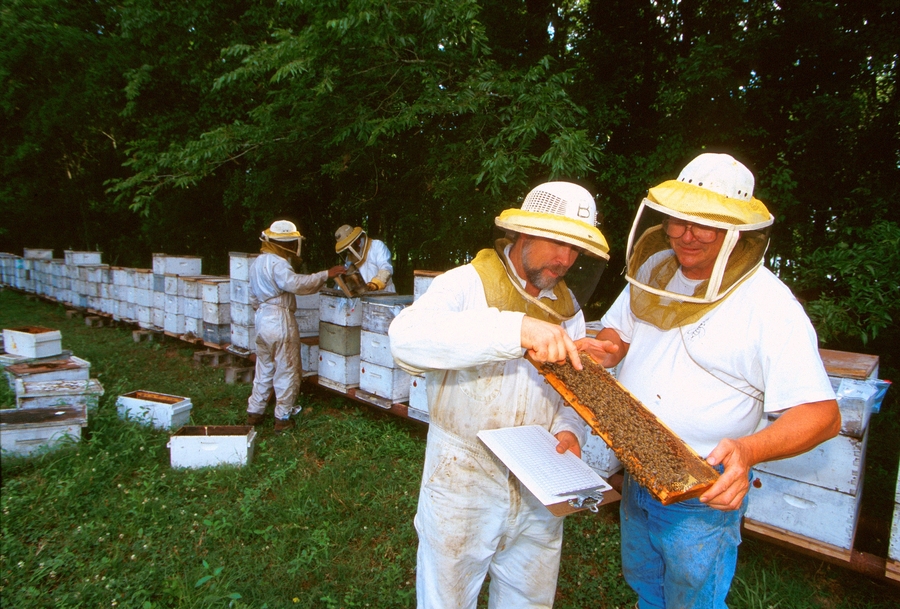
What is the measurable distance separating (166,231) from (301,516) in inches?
510

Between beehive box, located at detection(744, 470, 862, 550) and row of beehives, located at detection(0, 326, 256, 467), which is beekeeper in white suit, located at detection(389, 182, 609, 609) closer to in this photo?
beehive box, located at detection(744, 470, 862, 550)

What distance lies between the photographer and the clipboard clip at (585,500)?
5.34 ft

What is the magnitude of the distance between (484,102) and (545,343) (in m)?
4.30

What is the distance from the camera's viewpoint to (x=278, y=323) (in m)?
5.31

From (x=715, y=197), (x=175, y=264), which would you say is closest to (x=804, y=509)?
(x=715, y=197)

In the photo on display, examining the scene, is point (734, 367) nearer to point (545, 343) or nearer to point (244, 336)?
point (545, 343)

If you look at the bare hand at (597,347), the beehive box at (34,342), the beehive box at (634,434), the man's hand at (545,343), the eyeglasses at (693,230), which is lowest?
the beehive box at (34,342)

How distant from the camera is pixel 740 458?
143 centimetres

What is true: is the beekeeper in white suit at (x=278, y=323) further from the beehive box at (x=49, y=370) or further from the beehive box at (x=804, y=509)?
the beehive box at (x=804, y=509)

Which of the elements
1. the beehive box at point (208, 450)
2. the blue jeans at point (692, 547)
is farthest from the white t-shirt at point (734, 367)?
the beehive box at point (208, 450)

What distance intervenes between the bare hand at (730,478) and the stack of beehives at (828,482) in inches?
59.4

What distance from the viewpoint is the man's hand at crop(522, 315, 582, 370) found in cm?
154

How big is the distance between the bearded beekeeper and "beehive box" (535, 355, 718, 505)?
4833mm

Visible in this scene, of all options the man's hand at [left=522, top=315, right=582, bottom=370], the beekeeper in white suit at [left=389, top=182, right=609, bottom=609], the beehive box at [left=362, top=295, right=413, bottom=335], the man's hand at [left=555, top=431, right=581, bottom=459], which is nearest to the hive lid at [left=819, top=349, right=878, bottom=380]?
the man's hand at [left=555, top=431, right=581, bottom=459]
